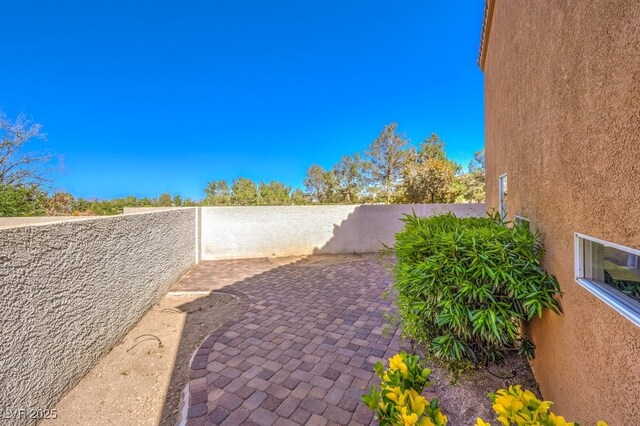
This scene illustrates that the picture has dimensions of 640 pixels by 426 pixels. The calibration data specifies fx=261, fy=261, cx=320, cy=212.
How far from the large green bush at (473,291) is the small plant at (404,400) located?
1.15 m

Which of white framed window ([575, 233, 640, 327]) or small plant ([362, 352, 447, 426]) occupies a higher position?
white framed window ([575, 233, 640, 327])

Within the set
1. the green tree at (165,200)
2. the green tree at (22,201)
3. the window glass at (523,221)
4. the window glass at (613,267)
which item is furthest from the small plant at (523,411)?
the green tree at (165,200)

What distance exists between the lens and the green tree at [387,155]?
28.3m

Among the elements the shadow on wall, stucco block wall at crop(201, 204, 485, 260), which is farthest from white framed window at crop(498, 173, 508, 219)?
the shadow on wall

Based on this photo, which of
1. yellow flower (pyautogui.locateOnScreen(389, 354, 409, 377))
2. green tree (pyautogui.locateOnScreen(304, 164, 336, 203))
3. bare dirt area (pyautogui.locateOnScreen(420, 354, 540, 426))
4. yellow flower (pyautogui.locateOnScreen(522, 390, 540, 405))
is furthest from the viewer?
green tree (pyautogui.locateOnScreen(304, 164, 336, 203))

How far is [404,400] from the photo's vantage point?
169 cm

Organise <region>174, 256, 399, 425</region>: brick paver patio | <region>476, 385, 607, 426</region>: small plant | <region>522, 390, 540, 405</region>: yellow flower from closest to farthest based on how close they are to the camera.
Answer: <region>476, 385, 607, 426</region>: small plant, <region>522, 390, 540, 405</region>: yellow flower, <region>174, 256, 399, 425</region>: brick paver patio

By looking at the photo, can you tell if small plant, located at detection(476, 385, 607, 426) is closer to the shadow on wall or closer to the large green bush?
the large green bush

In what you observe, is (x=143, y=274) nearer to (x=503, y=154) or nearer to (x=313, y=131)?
(x=503, y=154)

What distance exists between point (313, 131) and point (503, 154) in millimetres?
26759

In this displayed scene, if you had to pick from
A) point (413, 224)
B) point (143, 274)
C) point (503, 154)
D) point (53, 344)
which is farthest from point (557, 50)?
point (143, 274)

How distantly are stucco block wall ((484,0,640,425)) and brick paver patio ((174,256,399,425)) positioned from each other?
196 cm

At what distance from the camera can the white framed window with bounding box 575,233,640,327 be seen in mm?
1612

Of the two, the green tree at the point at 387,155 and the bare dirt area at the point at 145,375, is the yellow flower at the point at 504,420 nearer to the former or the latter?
the bare dirt area at the point at 145,375
